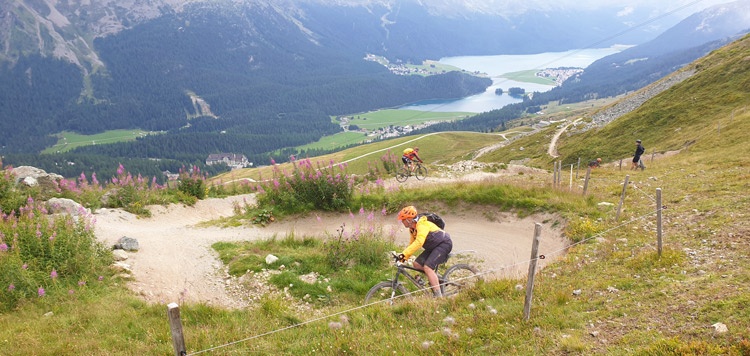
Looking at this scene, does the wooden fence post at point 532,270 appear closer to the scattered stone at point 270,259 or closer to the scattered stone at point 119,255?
the scattered stone at point 270,259

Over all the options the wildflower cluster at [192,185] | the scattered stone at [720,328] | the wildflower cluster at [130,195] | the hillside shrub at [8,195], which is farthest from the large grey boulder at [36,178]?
the scattered stone at [720,328]

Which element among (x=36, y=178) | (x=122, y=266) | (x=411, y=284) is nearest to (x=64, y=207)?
(x=36, y=178)

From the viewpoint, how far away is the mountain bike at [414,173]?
29.4m

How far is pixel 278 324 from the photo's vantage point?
9.00 metres

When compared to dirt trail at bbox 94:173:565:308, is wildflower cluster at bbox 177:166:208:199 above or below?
above

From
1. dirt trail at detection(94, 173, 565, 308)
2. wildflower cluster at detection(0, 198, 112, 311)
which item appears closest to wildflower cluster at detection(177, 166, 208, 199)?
dirt trail at detection(94, 173, 565, 308)

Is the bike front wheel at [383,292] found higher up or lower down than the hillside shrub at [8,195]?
lower down

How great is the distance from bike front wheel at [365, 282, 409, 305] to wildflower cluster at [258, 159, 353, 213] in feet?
33.6

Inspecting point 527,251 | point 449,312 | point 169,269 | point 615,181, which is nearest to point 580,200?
point 527,251

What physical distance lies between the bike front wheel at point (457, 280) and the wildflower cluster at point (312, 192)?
402 inches

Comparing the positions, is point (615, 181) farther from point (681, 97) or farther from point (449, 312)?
point (681, 97)

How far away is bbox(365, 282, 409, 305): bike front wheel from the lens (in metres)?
10.2

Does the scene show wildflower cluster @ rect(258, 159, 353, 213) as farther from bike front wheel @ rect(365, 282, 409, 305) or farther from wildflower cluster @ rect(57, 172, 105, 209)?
bike front wheel @ rect(365, 282, 409, 305)

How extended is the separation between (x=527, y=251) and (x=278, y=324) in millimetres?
9684
